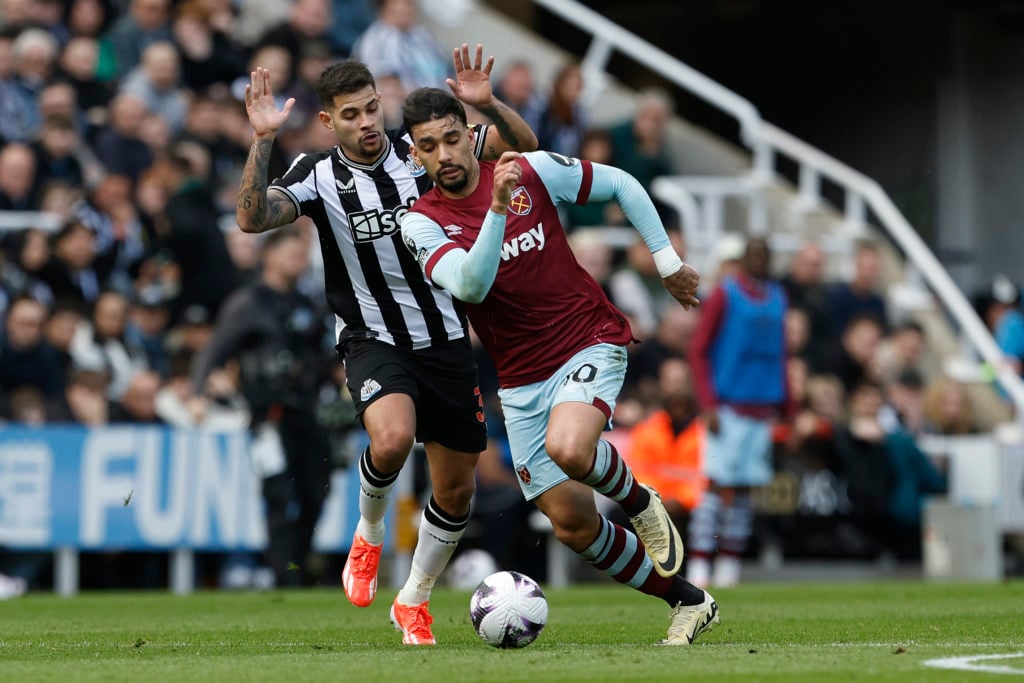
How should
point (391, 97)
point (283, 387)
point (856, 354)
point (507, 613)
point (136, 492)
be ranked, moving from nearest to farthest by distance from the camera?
point (507, 613) < point (283, 387) < point (136, 492) < point (391, 97) < point (856, 354)

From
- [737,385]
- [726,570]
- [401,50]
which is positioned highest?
[401,50]

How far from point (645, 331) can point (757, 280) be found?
274 cm

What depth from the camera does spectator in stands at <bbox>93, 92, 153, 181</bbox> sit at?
15.4 metres

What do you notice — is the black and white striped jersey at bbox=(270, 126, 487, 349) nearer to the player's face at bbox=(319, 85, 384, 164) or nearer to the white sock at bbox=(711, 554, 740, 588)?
the player's face at bbox=(319, 85, 384, 164)

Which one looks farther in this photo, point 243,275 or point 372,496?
point 243,275

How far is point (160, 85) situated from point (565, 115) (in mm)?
3749

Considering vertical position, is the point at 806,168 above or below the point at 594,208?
above

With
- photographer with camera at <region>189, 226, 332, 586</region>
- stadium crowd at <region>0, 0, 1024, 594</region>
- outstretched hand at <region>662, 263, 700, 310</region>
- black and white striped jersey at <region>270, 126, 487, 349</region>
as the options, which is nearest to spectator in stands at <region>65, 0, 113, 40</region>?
stadium crowd at <region>0, 0, 1024, 594</region>

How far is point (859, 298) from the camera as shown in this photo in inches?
668

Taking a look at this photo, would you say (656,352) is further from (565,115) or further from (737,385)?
(565,115)

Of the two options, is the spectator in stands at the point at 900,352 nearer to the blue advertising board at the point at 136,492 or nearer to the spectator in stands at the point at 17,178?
the blue advertising board at the point at 136,492

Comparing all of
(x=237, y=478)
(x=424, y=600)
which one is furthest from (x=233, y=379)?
(x=424, y=600)

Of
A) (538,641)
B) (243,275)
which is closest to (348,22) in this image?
(243,275)

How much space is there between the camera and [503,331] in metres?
7.66
